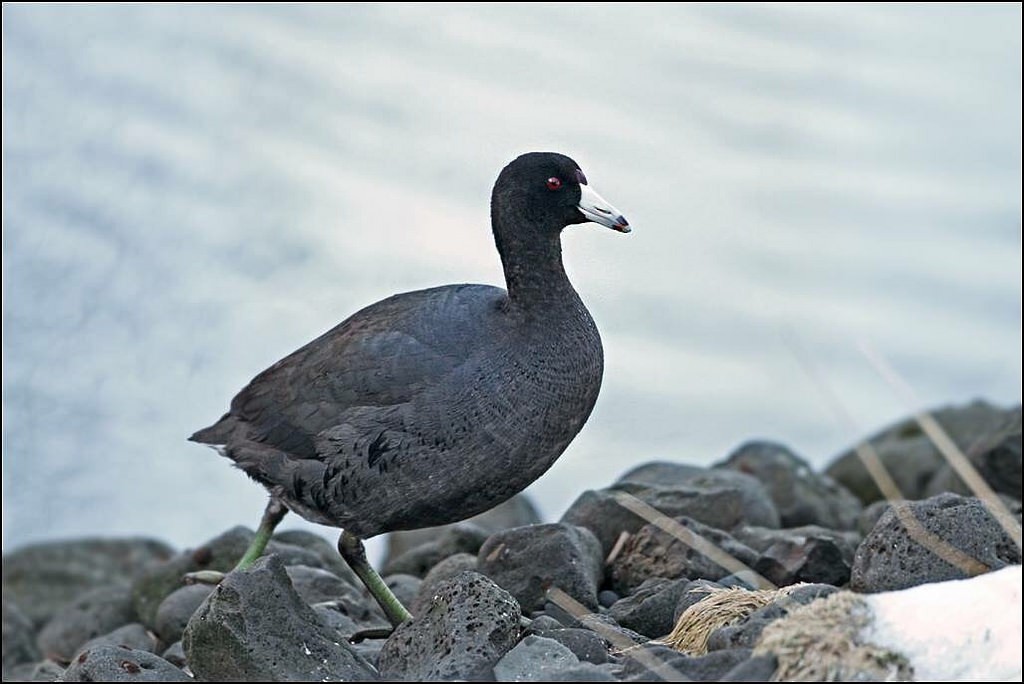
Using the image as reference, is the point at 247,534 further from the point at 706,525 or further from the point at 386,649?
the point at 386,649

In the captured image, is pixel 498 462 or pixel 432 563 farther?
pixel 432 563

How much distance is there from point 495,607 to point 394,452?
3.94ft

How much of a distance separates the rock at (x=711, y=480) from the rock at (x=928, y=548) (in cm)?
289

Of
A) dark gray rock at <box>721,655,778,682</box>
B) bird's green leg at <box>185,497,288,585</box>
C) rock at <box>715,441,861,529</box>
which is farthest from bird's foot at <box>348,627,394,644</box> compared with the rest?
rock at <box>715,441,861,529</box>

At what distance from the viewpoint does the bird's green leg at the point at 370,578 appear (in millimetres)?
6180

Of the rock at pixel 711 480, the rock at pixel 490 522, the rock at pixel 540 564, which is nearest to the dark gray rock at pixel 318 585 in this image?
the rock at pixel 540 564

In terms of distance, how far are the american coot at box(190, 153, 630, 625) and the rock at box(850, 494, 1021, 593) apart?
136 centimetres

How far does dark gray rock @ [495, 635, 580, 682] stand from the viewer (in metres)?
4.34

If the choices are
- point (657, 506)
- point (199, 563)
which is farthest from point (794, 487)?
point (199, 563)

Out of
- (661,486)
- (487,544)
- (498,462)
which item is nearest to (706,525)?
(661,486)

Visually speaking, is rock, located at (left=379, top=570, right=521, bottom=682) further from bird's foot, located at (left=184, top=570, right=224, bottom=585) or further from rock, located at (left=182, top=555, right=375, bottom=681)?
bird's foot, located at (left=184, top=570, right=224, bottom=585)

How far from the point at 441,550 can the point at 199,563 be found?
1.11m

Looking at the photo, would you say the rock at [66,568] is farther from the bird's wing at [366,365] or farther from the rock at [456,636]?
the rock at [456,636]

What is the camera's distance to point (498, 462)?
18.8 feet
